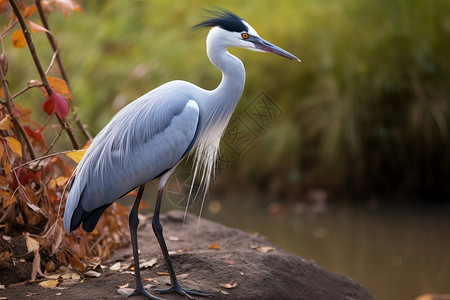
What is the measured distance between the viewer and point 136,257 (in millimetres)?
3131

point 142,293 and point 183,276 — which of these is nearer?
point 142,293

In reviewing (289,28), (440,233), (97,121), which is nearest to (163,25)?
(97,121)

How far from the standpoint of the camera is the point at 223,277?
3340mm

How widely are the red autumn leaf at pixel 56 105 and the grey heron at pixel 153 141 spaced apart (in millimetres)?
354

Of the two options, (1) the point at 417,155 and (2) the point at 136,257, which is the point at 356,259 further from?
(2) the point at 136,257

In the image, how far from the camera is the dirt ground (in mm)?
3137

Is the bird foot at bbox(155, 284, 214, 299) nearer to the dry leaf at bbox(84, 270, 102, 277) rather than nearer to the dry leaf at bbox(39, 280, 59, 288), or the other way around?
the dry leaf at bbox(84, 270, 102, 277)

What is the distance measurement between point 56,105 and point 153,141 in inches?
27.4

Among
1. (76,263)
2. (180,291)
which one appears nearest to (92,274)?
(76,263)

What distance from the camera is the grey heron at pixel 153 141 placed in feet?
10.4

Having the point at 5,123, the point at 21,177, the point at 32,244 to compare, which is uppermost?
the point at 5,123

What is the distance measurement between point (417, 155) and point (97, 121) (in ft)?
16.0

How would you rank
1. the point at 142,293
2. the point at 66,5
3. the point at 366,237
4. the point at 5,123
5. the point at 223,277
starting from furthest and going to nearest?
1. the point at 366,237
2. the point at 66,5
3. the point at 223,277
4. the point at 5,123
5. the point at 142,293

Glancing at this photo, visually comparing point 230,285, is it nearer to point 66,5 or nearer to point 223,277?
point 223,277
